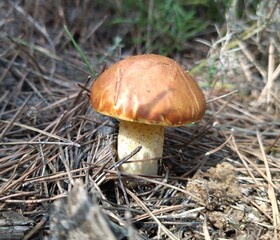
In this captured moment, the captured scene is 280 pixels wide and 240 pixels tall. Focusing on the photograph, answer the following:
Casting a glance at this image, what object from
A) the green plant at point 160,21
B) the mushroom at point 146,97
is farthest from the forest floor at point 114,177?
the green plant at point 160,21

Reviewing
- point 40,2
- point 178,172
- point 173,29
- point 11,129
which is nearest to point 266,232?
point 178,172

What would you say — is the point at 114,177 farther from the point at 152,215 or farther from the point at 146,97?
the point at 146,97

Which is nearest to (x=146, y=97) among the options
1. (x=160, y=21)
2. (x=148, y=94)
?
(x=148, y=94)

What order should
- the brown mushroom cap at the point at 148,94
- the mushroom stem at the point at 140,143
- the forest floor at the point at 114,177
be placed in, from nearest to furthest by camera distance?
the forest floor at the point at 114,177
the brown mushroom cap at the point at 148,94
the mushroom stem at the point at 140,143

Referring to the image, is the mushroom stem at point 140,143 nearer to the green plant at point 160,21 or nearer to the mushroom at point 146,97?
the mushroom at point 146,97

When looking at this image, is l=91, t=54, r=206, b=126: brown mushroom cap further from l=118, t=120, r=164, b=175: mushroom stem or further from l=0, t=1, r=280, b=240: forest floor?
l=0, t=1, r=280, b=240: forest floor

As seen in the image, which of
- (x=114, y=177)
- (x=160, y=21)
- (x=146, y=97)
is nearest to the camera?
(x=146, y=97)
